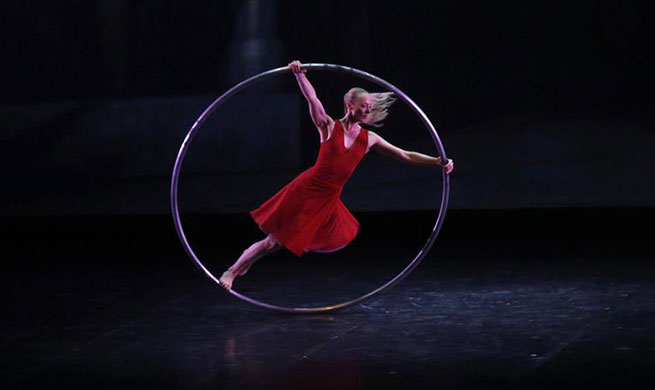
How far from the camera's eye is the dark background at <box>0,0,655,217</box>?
8.76 meters

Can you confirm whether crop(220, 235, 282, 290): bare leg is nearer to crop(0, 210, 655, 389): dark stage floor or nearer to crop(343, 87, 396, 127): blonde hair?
crop(0, 210, 655, 389): dark stage floor

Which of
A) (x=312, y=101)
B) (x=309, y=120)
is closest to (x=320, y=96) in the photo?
(x=309, y=120)

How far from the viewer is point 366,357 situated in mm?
4973

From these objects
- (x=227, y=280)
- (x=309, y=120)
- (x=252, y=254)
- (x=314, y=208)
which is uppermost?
(x=309, y=120)

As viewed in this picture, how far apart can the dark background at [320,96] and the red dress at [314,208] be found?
313cm

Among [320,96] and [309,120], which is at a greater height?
[320,96]

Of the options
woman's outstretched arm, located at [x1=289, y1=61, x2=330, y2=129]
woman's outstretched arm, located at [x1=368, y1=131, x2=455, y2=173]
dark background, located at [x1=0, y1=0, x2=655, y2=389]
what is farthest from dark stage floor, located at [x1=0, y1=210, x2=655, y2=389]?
woman's outstretched arm, located at [x1=289, y1=61, x2=330, y2=129]

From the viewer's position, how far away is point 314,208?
227 inches

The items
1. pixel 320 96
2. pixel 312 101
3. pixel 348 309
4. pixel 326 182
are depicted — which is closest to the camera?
pixel 312 101

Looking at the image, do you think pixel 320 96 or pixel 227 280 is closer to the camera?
pixel 227 280

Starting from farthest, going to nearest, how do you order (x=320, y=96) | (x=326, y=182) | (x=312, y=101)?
(x=320, y=96) → (x=326, y=182) → (x=312, y=101)

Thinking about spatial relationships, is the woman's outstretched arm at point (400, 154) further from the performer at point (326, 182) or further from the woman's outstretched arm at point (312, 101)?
the woman's outstretched arm at point (312, 101)

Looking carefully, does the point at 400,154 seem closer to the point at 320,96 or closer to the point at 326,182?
the point at 326,182

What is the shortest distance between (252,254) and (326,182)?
563mm
